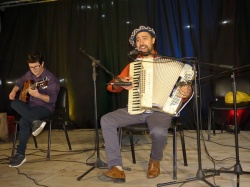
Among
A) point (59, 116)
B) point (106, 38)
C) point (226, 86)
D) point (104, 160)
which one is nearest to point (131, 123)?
point (104, 160)

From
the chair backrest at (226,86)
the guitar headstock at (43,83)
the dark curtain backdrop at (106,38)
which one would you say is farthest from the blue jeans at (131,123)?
the dark curtain backdrop at (106,38)

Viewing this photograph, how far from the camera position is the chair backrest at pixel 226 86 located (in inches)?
162

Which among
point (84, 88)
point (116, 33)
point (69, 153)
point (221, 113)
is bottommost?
point (69, 153)

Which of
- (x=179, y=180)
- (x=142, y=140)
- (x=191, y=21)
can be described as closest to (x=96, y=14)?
(x=191, y=21)

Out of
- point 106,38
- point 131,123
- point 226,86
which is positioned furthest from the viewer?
point 106,38

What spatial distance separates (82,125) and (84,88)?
70 cm

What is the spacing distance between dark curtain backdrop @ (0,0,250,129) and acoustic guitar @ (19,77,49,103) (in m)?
1.60

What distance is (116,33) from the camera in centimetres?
501

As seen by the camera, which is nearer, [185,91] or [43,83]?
[185,91]

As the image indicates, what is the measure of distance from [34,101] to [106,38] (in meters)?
2.25

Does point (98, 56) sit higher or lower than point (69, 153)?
higher

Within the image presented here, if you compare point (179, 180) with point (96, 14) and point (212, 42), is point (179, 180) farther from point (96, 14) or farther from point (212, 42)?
point (96, 14)

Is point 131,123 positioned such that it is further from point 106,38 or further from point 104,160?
point 106,38

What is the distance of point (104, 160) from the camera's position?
3.02 metres
